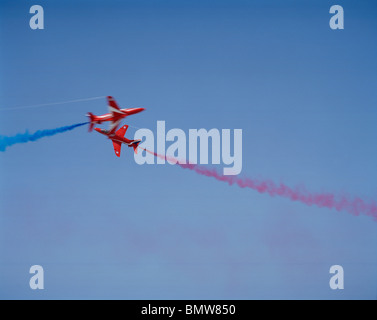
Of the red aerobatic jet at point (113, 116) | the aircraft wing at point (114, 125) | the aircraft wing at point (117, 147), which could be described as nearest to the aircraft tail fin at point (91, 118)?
the red aerobatic jet at point (113, 116)

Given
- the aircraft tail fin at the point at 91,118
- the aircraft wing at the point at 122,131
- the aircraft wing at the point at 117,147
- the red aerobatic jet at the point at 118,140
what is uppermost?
the aircraft tail fin at the point at 91,118

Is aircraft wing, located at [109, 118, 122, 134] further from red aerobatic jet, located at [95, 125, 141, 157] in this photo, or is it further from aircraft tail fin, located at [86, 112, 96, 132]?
aircraft tail fin, located at [86, 112, 96, 132]

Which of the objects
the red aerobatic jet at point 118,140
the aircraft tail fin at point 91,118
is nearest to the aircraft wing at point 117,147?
the red aerobatic jet at point 118,140

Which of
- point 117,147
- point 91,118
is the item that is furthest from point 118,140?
point 91,118

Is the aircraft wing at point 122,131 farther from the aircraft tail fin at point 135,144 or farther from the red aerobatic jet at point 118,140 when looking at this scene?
the aircraft tail fin at point 135,144

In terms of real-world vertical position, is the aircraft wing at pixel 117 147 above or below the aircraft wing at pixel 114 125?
below

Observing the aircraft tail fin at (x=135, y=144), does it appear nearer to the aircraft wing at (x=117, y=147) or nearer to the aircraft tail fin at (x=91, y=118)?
the aircraft wing at (x=117, y=147)

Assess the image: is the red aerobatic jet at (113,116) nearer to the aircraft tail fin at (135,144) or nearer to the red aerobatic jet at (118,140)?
the red aerobatic jet at (118,140)

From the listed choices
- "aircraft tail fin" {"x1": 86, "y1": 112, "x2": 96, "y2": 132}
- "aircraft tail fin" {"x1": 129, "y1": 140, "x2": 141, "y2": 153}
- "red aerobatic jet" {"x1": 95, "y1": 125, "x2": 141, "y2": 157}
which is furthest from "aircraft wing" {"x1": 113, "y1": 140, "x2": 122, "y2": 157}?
"aircraft tail fin" {"x1": 86, "y1": 112, "x2": 96, "y2": 132}

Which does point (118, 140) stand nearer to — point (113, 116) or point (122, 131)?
point (122, 131)

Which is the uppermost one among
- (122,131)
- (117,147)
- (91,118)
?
(91,118)
